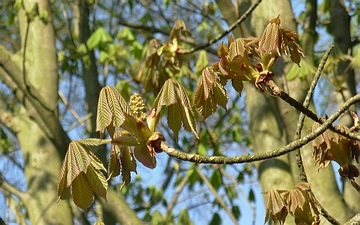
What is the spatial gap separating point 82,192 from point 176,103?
24 centimetres

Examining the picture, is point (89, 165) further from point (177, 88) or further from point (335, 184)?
point (335, 184)

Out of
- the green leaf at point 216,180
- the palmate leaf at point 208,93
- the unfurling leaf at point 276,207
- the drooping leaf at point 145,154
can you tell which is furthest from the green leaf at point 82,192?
the green leaf at point 216,180

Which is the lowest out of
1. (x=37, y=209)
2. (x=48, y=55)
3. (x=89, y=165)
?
(x=89, y=165)

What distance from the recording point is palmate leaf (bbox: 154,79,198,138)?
1007 millimetres

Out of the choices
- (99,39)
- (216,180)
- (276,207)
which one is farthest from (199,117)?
(276,207)

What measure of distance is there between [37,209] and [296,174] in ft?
Answer: 4.16

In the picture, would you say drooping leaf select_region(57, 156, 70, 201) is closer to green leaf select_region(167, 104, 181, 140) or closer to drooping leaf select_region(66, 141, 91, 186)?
drooping leaf select_region(66, 141, 91, 186)

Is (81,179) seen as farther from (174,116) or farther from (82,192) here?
(174,116)

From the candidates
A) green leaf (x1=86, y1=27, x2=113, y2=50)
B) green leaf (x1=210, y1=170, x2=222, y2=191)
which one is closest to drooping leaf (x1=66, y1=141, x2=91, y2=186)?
green leaf (x1=210, y1=170, x2=222, y2=191)

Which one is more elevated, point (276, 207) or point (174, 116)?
point (174, 116)

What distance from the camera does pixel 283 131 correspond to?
2059 millimetres

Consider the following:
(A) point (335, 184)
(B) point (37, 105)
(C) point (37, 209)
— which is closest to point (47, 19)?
(B) point (37, 105)

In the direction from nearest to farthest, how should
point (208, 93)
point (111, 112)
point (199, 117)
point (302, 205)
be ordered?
1. point (111, 112)
2. point (208, 93)
3. point (302, 205)
4. point (199, 117)

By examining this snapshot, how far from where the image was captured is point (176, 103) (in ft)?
3.41
